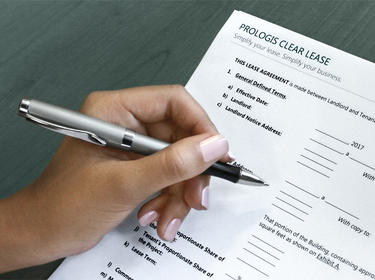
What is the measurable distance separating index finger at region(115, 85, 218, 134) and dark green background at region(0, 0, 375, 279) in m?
0.08

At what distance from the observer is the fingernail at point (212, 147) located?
17.6 inches

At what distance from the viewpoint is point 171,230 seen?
0.51 metres

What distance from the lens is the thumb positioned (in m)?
0.43

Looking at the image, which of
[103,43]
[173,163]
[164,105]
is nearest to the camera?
[173,163]

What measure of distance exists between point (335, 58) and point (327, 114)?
85 millimetres

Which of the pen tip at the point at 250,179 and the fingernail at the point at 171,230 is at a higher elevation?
the pen tip at the point at 250,179

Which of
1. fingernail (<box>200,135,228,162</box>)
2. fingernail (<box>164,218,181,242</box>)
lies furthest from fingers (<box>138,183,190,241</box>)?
fingernail (<box>200,135,228,162</box>)

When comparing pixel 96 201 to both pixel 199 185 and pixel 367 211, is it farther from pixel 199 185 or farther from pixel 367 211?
pixel 367 211

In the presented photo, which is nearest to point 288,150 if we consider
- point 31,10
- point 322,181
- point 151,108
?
point 322,181

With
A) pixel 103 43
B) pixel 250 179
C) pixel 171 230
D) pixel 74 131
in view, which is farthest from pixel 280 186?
pixel 103 43

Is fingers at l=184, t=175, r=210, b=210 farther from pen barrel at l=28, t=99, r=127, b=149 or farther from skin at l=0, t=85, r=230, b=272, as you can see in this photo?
pen barrel at l=28, t=99, r=127, b=149

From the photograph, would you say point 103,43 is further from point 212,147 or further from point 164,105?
point 212,147

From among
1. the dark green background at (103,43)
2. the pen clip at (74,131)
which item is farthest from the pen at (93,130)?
the dark green background at (103,43)

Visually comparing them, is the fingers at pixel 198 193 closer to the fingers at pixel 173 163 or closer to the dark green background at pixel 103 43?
the fingers at pixel 173 163
